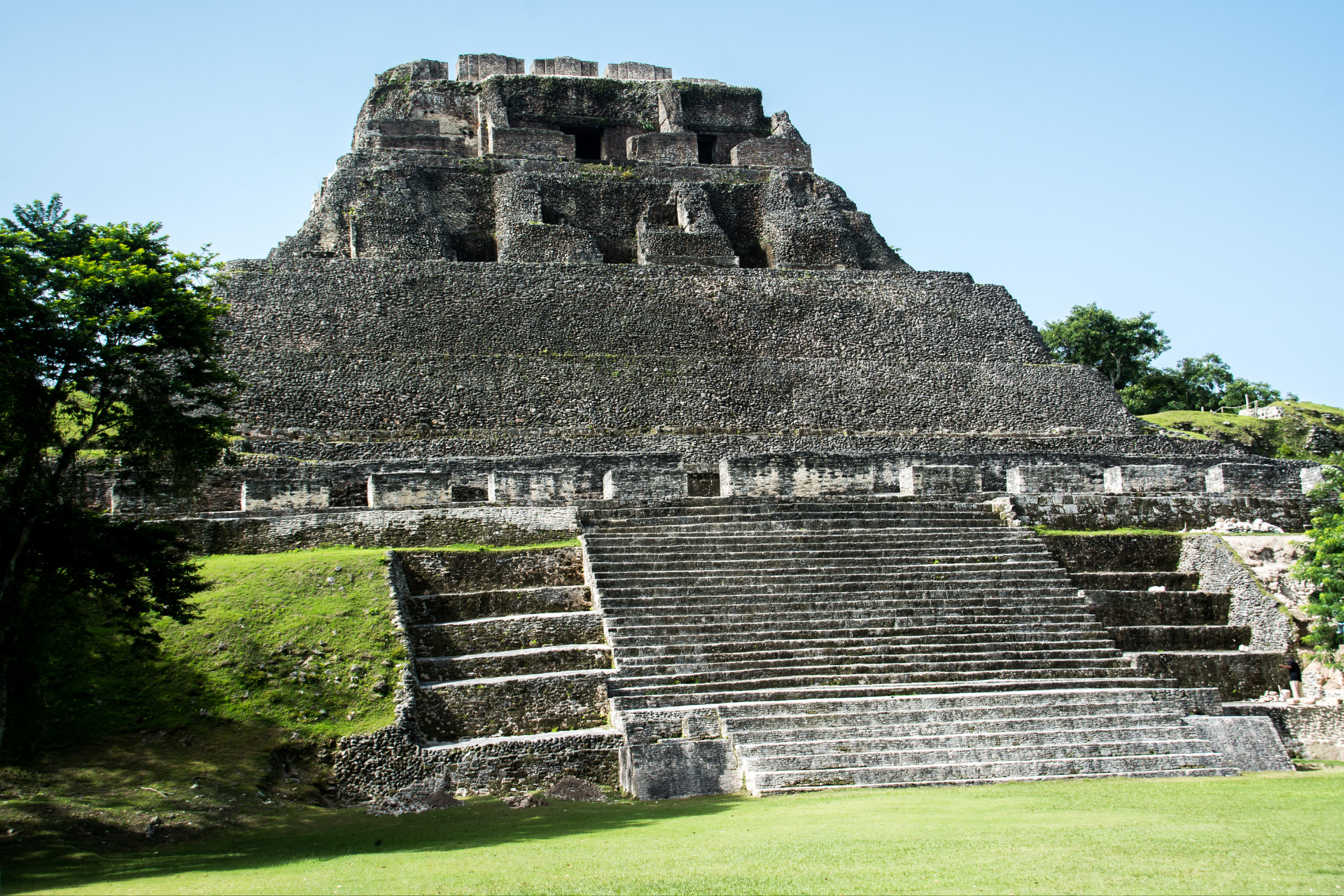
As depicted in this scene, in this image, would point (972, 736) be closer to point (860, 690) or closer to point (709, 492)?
point (860, 690)

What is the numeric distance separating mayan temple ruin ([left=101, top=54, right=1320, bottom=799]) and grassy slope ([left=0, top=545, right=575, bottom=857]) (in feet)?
1.46

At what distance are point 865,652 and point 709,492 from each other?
191 inches

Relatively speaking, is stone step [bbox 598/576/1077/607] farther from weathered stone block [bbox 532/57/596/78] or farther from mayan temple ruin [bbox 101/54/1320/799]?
weathered stone block [bbox 532/57/596/78]

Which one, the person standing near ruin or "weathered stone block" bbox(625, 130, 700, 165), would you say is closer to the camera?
the person standing near ruin

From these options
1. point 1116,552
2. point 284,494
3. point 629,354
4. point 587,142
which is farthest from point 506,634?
point 587,142

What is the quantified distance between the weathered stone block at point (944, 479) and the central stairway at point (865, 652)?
0.79 metres

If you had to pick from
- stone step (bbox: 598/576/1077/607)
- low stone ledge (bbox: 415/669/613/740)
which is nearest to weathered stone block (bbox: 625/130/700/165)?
stone step (bbox: 598/576/1077/607)

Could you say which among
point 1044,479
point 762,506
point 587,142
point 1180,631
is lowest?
point 1180,631

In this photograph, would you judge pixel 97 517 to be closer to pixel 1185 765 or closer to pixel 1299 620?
pixel 1185 765

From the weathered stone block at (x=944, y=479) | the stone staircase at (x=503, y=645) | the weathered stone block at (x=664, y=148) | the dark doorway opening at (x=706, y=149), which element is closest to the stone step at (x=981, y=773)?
the stone staircase at (x=503, y=645)

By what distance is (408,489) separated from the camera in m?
14.1

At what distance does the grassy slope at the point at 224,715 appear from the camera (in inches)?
320

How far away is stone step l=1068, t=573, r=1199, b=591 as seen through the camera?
12.8 metres

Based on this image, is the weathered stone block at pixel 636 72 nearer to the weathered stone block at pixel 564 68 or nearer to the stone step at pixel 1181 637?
the weathered stone block at pixel 564 68
